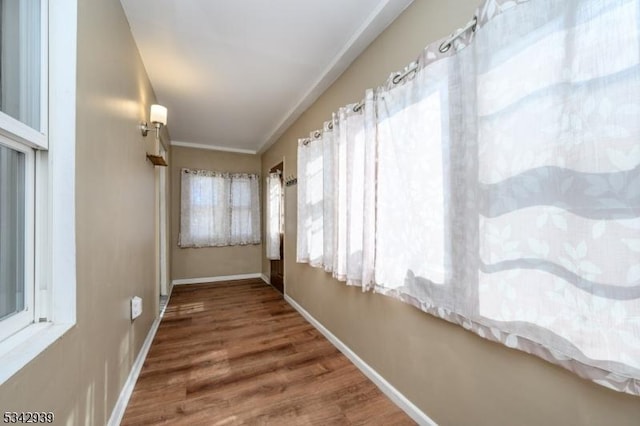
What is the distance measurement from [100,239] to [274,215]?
2.88m

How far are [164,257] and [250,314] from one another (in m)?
1.58

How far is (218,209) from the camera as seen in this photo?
15.1ft

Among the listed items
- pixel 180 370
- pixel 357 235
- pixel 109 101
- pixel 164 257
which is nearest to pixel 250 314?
pixel 180 370

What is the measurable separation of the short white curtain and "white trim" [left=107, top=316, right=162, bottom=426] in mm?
1965

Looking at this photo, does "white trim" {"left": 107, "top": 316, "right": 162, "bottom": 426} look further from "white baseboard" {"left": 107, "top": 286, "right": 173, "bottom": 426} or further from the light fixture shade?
the light fixture shade

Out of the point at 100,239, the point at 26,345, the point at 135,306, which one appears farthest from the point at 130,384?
the point at 26,345

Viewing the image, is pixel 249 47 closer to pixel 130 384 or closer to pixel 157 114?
pixel 157 114

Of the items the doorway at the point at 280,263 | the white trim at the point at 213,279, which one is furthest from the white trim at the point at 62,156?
the white trim at the point at 213,279

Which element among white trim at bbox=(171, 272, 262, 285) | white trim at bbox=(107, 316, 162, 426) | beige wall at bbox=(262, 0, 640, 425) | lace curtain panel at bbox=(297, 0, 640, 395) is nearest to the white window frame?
white trim at bbox=(107, 316, 162, 426)

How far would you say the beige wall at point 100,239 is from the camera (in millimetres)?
875

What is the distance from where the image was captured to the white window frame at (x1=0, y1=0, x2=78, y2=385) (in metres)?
0.90

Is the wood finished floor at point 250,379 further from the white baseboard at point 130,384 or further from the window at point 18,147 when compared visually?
the window at point 18,147

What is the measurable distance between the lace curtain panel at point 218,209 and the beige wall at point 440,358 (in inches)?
111

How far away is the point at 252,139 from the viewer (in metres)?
4.23
